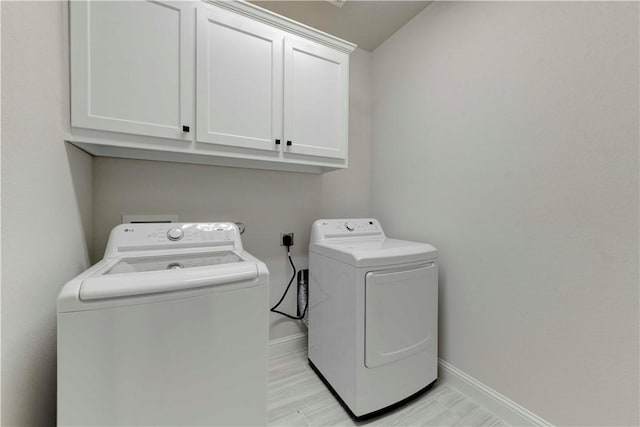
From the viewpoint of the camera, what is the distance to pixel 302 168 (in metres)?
1.84

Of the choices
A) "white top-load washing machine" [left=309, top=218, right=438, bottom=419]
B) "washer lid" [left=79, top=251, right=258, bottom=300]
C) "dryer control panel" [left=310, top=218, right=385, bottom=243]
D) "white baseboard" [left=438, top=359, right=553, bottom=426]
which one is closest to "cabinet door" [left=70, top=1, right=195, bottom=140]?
"washer lid" [left=79, top=251, right=258, bottom=300]

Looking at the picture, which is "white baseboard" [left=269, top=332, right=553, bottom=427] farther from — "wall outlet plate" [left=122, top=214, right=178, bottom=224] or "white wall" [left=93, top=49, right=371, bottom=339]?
"wall outlet plate" [left=122, top=214, right=178, bottom=224]

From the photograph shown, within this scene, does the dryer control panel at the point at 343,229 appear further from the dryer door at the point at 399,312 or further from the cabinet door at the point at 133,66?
the cabinet door at the point at 133,66

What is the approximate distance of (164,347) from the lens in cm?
78

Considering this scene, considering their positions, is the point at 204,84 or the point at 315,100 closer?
the point at 204,84

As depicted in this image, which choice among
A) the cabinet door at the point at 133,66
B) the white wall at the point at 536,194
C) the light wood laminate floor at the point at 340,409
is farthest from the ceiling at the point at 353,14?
the light wood laminate floor at the point at 340,409

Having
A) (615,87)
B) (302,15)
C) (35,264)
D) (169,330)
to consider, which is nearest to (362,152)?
(302,15)

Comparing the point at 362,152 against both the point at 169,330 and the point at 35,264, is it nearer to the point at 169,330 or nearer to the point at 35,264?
the point at 169,330

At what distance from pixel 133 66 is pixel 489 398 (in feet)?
7.98

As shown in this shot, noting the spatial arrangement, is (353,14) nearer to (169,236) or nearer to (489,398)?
(169,236)

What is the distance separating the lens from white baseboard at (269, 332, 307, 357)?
1.86 metres

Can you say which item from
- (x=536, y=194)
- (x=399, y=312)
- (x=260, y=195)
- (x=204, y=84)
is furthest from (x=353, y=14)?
(x=399, y=312)

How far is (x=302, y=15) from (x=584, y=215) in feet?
6.57

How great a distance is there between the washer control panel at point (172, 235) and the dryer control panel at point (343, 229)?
21.7 inches
